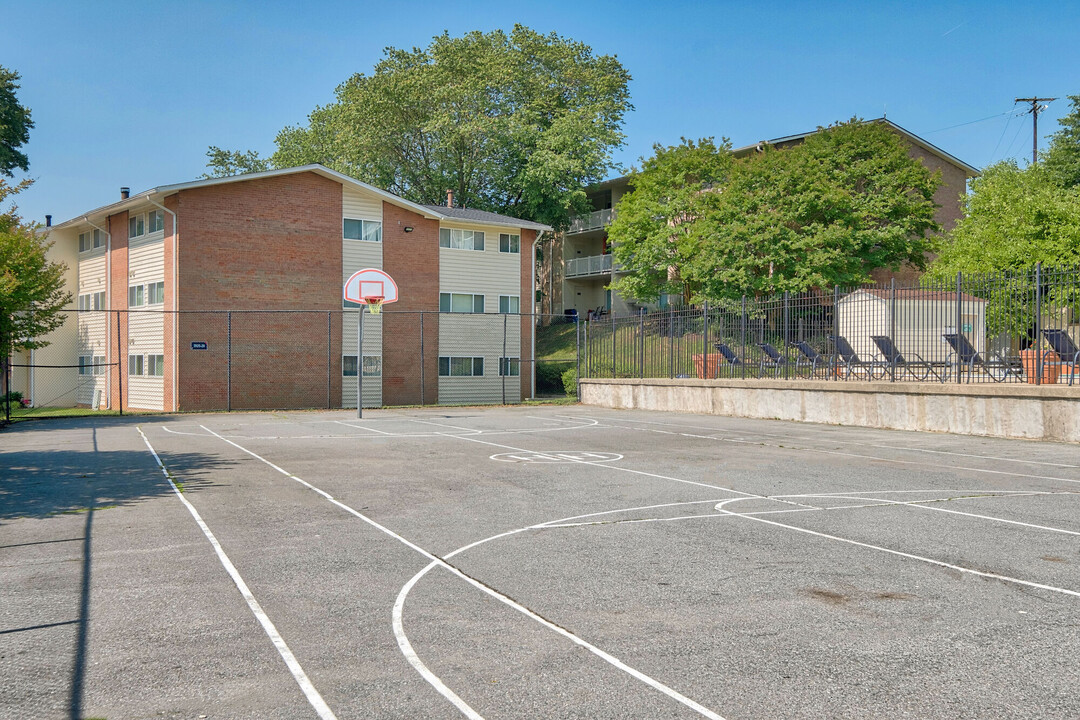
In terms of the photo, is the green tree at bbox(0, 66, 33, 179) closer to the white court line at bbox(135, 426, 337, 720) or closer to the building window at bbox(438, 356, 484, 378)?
the building window at bbox(438, 356, 484, 378)

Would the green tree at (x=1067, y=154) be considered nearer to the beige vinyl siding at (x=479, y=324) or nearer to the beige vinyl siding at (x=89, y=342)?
the beige vinyl siding at (x=479, y=324)

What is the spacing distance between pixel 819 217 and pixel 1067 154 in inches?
829

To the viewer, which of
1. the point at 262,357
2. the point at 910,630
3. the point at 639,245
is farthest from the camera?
the point at 639,245

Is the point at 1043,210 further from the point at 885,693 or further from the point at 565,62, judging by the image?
the point at 885,693

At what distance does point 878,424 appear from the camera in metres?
19.7

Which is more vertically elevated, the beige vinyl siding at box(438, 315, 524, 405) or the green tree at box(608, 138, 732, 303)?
the green tree at box(608, 138, 732, 303)

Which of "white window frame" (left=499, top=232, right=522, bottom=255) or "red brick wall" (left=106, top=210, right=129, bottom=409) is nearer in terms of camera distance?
"red brick wall" (left=106, top=210, right=129, bottom=409)

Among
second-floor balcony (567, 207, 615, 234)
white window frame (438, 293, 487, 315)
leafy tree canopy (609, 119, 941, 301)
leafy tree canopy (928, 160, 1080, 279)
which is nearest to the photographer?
leafy tree canopy (928, 160, 1080, 279)

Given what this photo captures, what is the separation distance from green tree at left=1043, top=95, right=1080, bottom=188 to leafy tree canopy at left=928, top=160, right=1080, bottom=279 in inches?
278

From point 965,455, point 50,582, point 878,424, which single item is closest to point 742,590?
point 50,582

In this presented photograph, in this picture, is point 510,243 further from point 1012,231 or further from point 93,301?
point 1012,231

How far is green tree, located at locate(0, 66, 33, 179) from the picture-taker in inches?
1951

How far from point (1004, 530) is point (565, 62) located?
49.1m

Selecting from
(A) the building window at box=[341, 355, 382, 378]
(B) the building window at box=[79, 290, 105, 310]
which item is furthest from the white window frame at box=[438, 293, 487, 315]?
(B) the building window at box=[79, 290, 105, 310]
